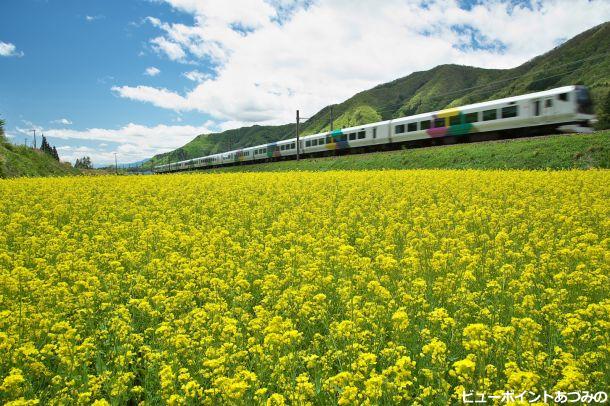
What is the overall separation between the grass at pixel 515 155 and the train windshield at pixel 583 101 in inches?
88.3

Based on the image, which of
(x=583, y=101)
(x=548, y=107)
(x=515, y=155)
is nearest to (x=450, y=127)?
(x=548, y=107)

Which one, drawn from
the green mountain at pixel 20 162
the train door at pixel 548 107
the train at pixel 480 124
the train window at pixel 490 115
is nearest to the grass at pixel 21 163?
the green mountain at pixel 20 162

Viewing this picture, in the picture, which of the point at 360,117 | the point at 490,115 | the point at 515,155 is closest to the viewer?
the point at 515,155

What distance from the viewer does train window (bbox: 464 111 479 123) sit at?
25536mm

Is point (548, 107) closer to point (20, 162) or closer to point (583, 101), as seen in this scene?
point (583, 101)

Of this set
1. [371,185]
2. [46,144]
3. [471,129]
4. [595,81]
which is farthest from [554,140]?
[46,144]

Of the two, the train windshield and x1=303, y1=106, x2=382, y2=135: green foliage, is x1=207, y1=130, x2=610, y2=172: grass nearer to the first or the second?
the train windshield

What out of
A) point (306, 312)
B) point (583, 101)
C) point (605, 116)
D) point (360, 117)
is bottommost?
point (306, 312)

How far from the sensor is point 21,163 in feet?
97.7

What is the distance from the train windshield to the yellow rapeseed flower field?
14.7 meters

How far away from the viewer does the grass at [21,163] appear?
26.7m

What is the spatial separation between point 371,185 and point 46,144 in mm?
117582

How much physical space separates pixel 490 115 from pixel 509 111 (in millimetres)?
1242

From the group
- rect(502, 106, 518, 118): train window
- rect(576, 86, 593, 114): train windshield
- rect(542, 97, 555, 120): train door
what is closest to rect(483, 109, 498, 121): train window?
rect(502, 106, 518, 118): train window
